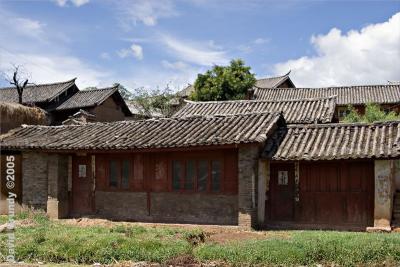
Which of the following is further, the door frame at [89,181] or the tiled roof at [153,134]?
the door frame at [89,181]

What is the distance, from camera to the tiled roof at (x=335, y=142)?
543 inches

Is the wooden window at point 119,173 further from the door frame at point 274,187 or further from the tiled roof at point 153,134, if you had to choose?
the door frame at point 274,187

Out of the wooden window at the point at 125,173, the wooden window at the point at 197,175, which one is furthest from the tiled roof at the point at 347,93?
the wooden window at the point at 197,175

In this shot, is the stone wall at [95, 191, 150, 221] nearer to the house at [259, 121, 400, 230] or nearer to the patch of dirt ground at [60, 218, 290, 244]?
the patch of dirt ground at [60, 218, 290, 244]

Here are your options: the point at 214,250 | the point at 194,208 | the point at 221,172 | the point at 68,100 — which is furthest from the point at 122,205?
the point at 68,100

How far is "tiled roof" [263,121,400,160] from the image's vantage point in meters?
13.8

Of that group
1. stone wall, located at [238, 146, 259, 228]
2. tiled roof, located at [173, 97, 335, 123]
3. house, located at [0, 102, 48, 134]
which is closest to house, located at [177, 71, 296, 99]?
tiled roof, located at [173, 97, 335, 123]

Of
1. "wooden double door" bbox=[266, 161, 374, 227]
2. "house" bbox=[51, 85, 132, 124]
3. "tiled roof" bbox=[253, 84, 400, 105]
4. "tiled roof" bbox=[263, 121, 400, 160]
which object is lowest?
"wooden double door" bbox=[266, 161, 374, 227]

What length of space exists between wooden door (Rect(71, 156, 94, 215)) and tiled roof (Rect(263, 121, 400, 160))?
677 centimetres

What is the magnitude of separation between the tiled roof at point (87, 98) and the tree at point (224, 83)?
287 inches

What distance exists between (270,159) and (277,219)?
6.88ft

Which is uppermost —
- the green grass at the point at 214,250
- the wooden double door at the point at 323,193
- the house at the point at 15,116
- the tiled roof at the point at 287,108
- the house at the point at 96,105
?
the house at the point at 96,105

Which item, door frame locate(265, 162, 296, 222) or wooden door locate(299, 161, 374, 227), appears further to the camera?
door frame locate(265, 162, 296, 222)

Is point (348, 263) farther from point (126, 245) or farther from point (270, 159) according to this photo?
point (270, 159)
